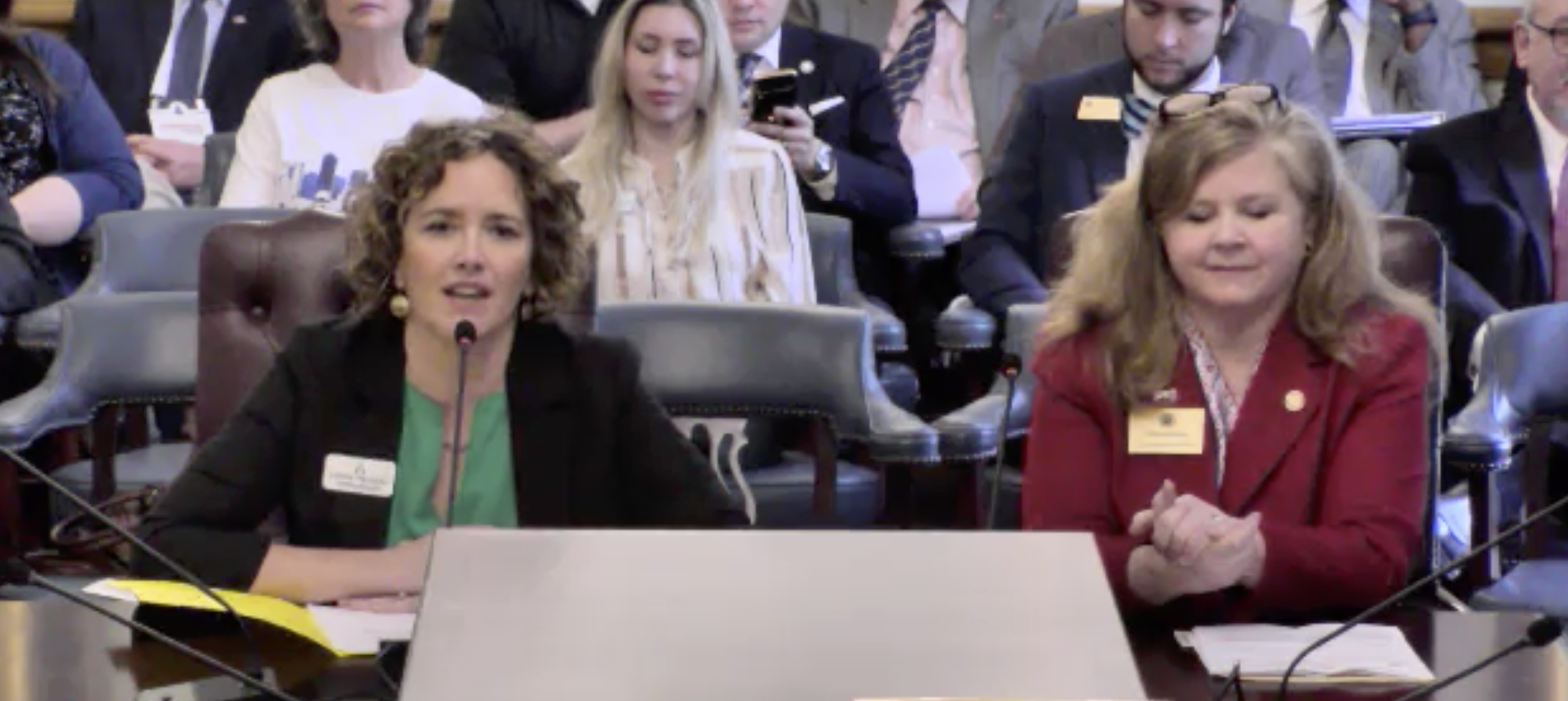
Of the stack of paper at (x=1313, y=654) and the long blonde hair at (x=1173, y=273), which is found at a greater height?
the long blonde hair at (x=1173, y=273)

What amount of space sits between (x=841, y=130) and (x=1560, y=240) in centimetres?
141

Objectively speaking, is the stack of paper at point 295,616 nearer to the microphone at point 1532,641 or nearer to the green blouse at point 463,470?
the green blouse at point 463,470

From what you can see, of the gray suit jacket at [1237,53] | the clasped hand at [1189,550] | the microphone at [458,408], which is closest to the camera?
the clasped hand at [1189,550]

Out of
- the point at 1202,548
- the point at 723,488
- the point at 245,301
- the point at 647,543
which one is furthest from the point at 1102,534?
the point at 245,301

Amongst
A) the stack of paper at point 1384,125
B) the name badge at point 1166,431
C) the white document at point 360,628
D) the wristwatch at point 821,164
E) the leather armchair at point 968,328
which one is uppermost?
the stack of paper at point 1384,125

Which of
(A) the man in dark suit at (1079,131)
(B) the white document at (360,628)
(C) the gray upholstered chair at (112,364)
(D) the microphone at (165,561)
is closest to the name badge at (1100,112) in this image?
(A) the man in dark suit at (1079,131)

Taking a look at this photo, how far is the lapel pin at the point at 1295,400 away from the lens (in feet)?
8.27

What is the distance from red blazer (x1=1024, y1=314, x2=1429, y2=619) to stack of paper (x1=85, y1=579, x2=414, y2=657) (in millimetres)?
755

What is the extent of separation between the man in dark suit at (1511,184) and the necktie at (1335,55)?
3.00 feet

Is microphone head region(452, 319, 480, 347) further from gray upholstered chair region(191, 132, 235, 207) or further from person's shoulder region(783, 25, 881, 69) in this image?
person's shoulder region(783, 25, 881, 69)

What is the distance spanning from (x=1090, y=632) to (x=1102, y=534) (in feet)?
3.01

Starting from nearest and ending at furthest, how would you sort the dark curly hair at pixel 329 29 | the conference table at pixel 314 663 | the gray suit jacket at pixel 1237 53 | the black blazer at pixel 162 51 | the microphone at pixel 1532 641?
1. the microphone at pixel 1532 641
2. the conference table at pixel 314 663
3. the dark curly hair at pixel 329 29
4. the gray suit jacket at pixel 1237 53
5. the black blazer at pixel 162 51

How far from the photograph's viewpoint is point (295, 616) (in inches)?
82.8

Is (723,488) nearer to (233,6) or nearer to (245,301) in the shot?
(245,301)
